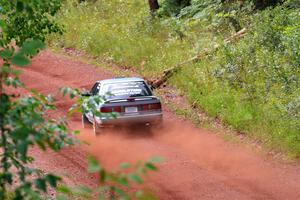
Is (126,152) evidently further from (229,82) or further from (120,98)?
(229,82)

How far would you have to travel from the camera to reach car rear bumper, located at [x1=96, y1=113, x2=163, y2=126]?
14508 mm

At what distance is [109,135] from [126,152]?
0.92m

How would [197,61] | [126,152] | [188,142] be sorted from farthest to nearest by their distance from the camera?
1. [197,61]
2. [188,142]
3. [126,152]

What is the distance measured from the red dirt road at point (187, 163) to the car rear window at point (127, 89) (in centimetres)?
100

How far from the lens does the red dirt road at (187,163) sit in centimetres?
1161

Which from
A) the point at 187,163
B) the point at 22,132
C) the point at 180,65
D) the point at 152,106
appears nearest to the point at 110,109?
the point at 152,106

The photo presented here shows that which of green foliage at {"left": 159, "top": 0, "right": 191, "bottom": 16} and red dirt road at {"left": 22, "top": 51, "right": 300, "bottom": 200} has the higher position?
green foliage at {"left": 159, "top": 0, "right": 191, "bottom": 16}

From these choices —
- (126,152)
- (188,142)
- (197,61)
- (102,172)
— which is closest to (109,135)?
(126,152)

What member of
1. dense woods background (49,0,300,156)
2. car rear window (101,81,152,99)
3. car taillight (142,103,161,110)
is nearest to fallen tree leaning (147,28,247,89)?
dense woods background (49,0,300,156)

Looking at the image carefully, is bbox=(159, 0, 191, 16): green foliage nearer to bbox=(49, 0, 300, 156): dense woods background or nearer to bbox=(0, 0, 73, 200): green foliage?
bbox=(49, 0, 300, 156): dense woods background

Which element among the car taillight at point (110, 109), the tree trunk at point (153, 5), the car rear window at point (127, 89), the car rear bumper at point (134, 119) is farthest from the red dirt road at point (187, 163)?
the tree trunk at point (153, 5)

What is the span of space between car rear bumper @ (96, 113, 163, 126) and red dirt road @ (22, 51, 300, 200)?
14.3 inches

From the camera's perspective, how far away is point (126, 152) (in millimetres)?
14062

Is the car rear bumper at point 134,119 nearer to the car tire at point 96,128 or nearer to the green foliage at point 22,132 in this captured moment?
the car tire at point 96,128
